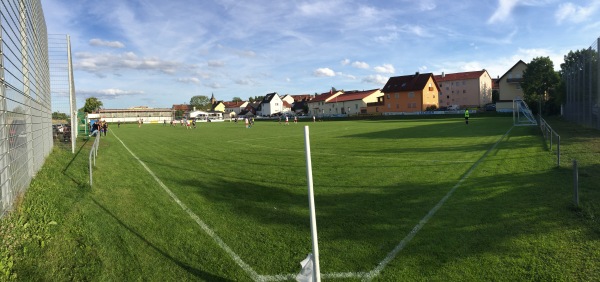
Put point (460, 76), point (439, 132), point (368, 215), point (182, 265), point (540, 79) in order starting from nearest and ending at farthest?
point (182, 265), point (368, 215), point (439, 132), point (540, 79), point (460, 76)

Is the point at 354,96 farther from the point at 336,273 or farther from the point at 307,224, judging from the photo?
the point at 336,273

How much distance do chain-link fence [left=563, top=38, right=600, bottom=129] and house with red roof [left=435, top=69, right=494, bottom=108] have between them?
56619mm

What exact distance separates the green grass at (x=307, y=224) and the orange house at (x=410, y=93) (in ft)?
211

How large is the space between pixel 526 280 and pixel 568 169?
7.93m

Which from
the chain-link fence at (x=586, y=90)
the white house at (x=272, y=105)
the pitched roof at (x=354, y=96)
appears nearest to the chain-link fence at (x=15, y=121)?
the chain-link fence at (x=586, y=90)

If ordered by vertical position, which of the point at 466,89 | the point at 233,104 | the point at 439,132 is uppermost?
the point at 233,104

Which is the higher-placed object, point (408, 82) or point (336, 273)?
point (408, 82)

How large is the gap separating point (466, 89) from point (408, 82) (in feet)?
72.7

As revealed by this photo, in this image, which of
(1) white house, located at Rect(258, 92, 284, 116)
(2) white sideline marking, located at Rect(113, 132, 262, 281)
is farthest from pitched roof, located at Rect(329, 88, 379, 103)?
(2) white sideline marking, located at Rect(113, 132, 262, 281)

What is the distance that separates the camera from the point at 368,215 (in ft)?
22.8

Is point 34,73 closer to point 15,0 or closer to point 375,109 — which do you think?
point 15,0

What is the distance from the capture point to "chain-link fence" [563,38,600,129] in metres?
23.5

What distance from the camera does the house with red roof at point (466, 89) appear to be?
87.5 meters

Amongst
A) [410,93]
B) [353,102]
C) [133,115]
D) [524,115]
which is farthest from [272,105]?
[524,115]
